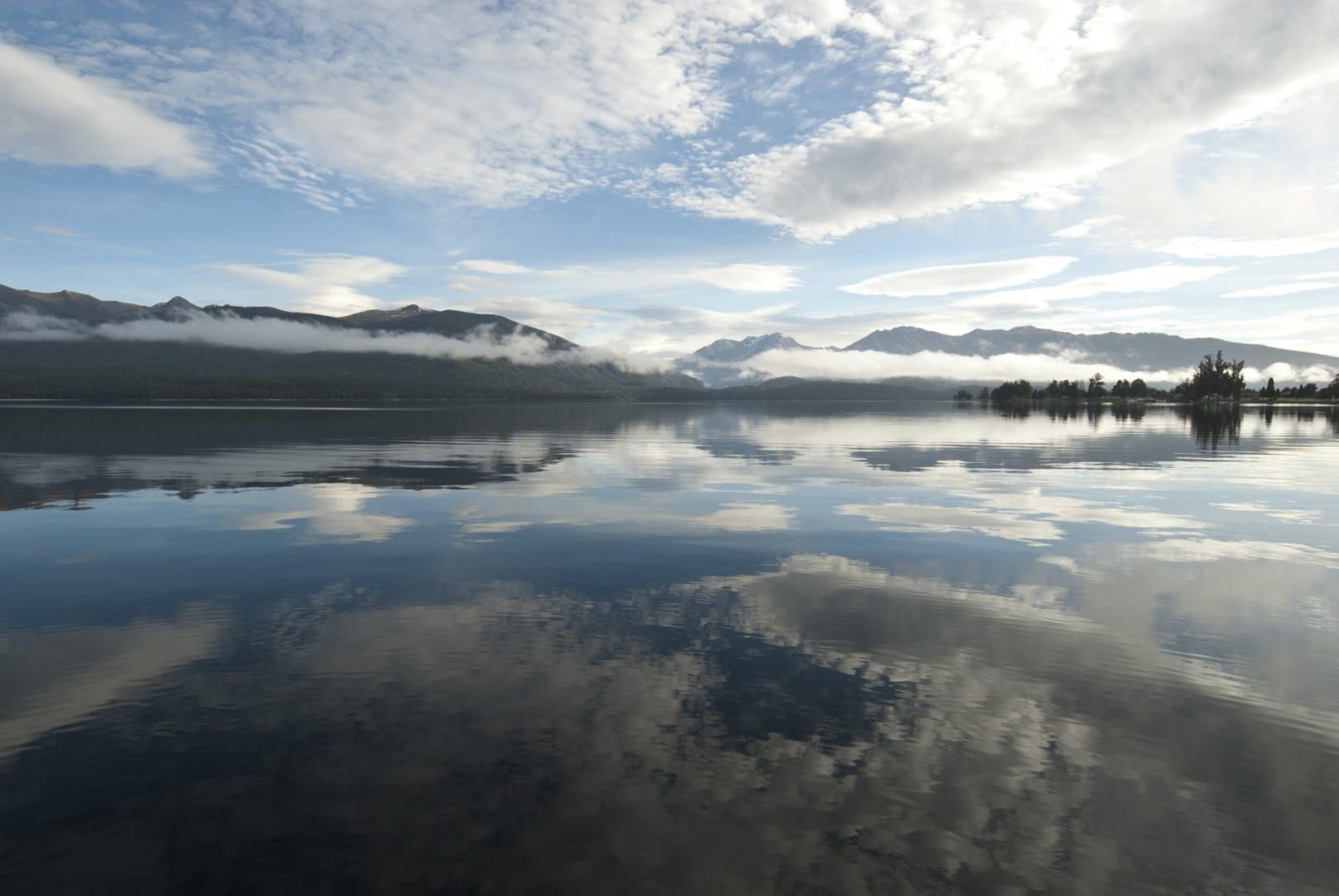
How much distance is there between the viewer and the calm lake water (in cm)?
1013

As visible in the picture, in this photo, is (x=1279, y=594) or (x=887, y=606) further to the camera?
(x=1279, y=594)

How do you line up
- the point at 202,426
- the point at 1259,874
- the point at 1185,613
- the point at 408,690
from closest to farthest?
the point at 1259,874 → the point at 408,690 → the point at 1185,613 → the point at 202,426

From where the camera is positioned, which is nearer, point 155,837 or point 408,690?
point 155,837

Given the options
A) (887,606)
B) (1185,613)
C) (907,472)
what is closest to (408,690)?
(887,606)

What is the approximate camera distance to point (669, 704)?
584 inches

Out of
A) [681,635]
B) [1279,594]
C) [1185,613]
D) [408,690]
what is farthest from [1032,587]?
[408,690]

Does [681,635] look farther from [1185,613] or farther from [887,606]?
[1185,613]

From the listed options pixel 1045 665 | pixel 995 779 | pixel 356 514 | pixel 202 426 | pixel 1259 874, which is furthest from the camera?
pixel 202 426

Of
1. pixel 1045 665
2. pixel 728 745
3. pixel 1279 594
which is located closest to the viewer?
pixel 728 745

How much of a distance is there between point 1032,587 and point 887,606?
6.09 metres

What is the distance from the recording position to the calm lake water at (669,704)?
33.2ft

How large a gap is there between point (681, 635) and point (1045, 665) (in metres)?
9.35

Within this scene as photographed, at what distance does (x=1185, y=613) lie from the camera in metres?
20.8

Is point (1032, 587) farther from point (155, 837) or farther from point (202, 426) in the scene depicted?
point (202, 426)
